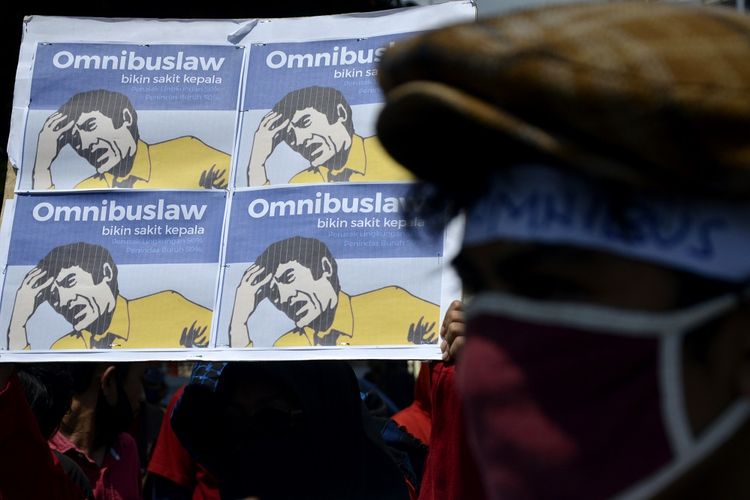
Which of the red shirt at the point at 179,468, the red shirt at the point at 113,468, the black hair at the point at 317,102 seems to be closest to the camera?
the black hair at the point at 317,102

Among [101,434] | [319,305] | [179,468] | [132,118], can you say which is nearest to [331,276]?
[319,305]

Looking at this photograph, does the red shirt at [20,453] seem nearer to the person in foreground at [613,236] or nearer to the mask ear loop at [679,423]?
the person in foreground at [613,236]

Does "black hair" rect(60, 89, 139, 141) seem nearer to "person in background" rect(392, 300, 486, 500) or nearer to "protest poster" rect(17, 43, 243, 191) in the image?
"protest poster" rect(17, 43, 243, 191)

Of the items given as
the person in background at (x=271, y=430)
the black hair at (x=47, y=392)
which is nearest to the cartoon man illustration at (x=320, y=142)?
the person in background at (x=271, y=430)

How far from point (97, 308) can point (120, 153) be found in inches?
19.1

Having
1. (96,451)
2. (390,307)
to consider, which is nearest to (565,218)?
(390,307)

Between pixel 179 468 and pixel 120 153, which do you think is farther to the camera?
pixel 179 468

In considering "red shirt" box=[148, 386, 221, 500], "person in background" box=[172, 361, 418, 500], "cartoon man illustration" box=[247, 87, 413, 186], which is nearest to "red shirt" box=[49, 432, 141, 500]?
"red shirt" box=[148, 386, 221, 500]

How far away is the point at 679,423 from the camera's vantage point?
119cm

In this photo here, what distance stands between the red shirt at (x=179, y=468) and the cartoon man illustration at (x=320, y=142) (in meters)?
1.65

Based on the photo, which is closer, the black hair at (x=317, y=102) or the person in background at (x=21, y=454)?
the person in background at (x=21, y=454)

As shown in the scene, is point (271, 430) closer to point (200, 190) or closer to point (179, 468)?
point (179, 468)

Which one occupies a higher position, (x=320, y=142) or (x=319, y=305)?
(x=320, y=142)

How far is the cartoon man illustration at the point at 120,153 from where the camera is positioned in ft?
10.6
